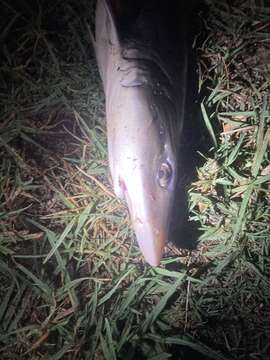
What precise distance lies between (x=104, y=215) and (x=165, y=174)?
2.24ft

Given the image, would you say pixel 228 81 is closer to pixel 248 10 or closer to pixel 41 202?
pixel 248 10

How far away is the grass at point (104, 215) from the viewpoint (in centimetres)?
266

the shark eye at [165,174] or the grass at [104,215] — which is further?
the grass at [104,215]

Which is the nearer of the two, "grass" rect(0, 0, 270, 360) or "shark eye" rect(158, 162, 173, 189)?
"shark eye" rect(158, 162, 173, 189)

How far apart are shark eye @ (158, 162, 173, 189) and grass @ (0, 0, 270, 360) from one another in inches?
20.3

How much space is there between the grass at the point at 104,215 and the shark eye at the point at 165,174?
515 mm

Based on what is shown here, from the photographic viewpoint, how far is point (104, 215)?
2795 mm

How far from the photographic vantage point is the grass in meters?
2.66

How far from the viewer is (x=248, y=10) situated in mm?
2914

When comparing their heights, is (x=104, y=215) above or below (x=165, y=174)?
below

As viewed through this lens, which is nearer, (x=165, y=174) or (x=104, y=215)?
(x=165, y=174)

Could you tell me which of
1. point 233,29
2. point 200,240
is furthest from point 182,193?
point 233,29

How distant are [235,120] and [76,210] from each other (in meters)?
1.12

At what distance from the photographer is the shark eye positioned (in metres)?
2.23
